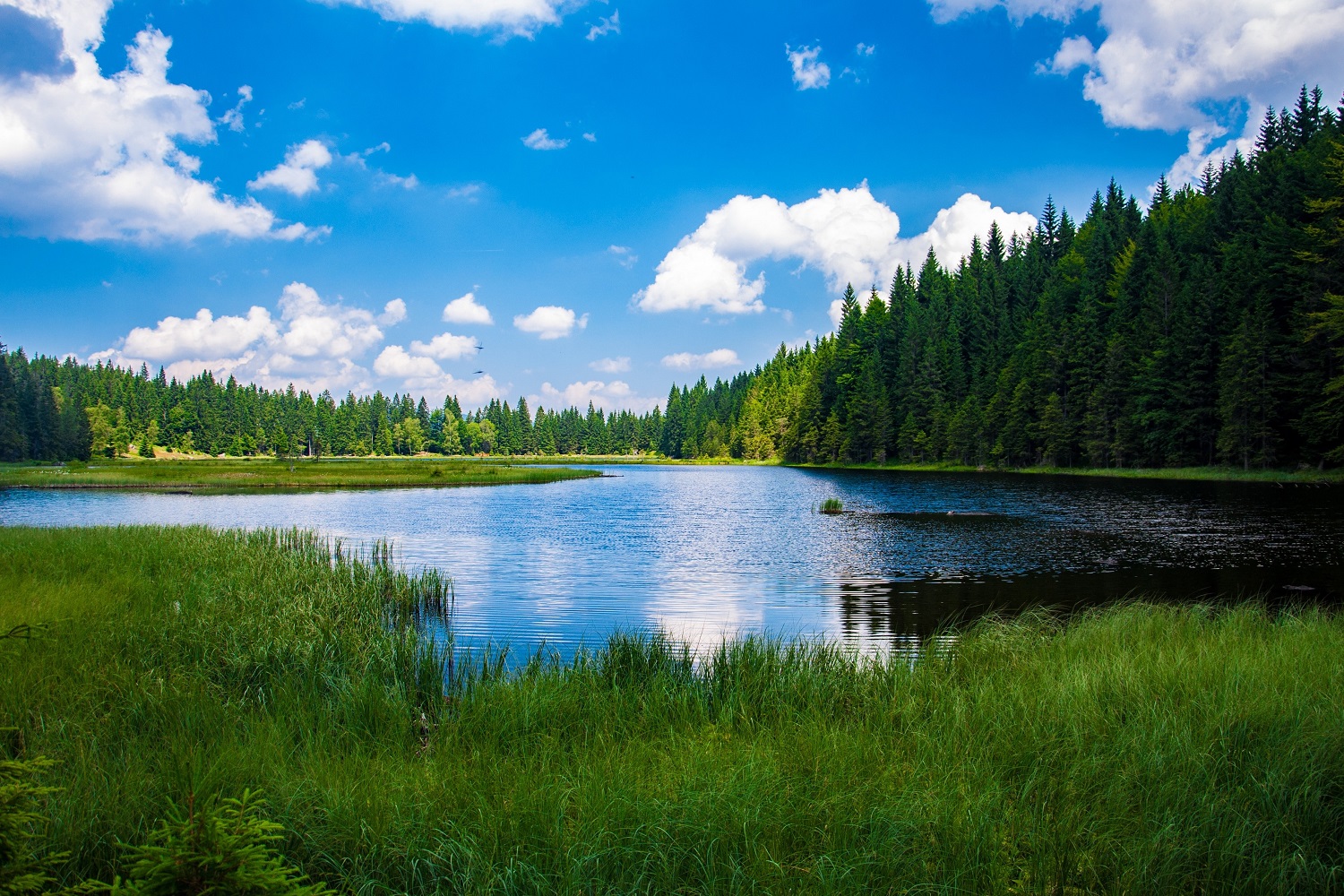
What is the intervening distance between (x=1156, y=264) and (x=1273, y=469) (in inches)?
1067

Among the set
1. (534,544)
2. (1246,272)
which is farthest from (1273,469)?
(534,544)

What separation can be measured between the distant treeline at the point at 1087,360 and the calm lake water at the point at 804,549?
10.2 meters

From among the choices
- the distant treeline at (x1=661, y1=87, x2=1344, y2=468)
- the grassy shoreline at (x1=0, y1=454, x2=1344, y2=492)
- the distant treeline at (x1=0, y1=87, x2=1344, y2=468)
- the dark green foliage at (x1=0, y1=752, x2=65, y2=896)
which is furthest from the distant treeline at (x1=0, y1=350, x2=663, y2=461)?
the dark green foliage at (x1=0, y1=752, x2=65, y2=896)

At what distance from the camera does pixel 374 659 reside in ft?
32.3

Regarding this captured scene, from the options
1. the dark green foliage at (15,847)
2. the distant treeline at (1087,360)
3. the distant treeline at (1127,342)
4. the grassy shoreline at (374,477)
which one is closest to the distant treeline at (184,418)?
the distant treeline at (1087,360)

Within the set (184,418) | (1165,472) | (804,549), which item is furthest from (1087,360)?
(184,418)

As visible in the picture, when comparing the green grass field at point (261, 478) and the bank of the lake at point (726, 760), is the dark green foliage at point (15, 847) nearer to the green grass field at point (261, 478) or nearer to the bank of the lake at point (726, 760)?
the bank of the lake at point (726, 760)

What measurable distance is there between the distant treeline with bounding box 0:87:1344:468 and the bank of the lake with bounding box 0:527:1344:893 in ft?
164

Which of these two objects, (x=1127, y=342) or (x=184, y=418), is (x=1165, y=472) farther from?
(x=184, y=418)

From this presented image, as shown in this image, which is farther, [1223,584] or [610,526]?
[610,526]

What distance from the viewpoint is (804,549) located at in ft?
93.4

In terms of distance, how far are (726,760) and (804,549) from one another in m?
22.9

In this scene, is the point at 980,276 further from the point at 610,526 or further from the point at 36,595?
the point at 36,595

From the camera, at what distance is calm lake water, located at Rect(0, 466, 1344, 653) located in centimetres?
1730
